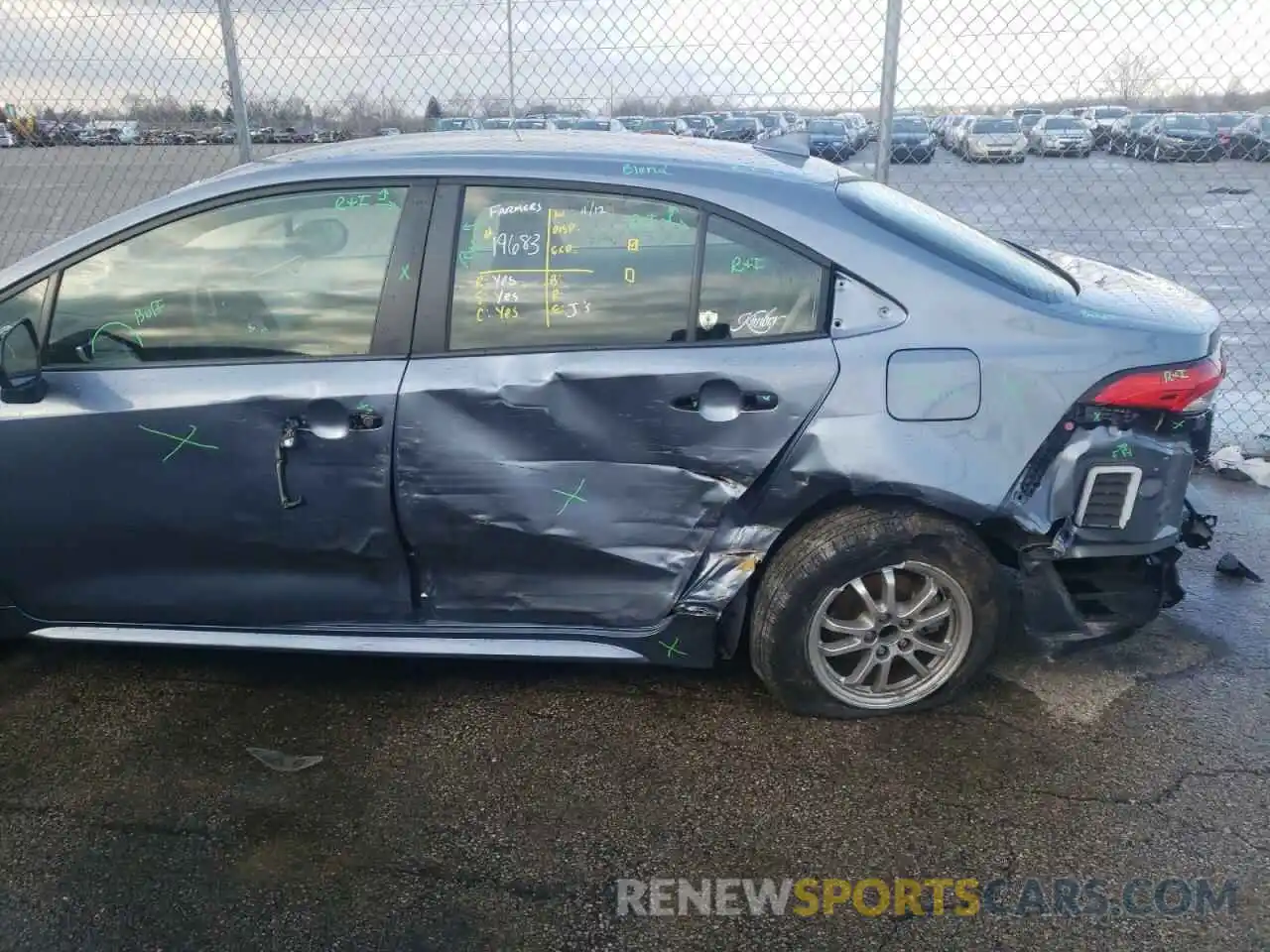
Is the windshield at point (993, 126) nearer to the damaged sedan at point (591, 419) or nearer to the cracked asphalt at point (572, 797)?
the damaged sedan at point (591, 419)

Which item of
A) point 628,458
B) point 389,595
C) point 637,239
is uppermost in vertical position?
point 637,239

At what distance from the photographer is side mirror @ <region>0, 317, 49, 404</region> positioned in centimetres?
292

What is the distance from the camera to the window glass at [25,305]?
303 centimetres

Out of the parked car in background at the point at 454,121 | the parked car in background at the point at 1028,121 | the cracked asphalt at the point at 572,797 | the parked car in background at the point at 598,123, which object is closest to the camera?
the cracked asphalt at the point at 572,797

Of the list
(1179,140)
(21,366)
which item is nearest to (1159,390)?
(21,366)

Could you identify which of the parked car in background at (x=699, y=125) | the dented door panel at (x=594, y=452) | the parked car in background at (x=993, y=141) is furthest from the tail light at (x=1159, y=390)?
the parked car in background at (x=993, y=141)

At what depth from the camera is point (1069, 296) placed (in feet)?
10.1

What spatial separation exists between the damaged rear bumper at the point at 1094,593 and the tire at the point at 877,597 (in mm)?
107

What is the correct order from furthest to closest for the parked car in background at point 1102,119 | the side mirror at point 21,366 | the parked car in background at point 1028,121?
the parked car in background at point 1028,121 < the parked car in background at point 1102,119 < the side mirror at point 21,366

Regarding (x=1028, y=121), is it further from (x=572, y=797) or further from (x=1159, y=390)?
(x=572, y=797)

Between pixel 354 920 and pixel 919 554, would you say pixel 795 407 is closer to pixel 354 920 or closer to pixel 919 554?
pixel 919 554

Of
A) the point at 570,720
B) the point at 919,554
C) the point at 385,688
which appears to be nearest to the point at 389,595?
the point at 385,688

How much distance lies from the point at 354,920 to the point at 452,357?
1.48 m

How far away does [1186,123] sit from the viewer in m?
6.23
